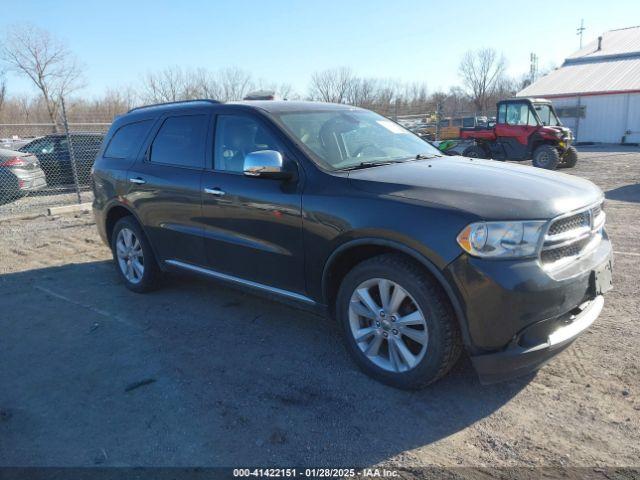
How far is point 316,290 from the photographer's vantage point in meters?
3.54

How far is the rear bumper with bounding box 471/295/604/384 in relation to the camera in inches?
109

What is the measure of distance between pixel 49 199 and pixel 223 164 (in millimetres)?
9858

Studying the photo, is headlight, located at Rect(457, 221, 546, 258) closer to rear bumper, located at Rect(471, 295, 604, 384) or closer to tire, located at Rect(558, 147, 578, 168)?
rear bumper, located at Rect(471, 295, 604, 384)

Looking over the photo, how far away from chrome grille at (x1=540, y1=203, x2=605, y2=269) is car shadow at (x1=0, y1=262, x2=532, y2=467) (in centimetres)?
90

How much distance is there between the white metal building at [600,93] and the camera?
2841cm

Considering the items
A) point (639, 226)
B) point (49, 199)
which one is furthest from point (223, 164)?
point (49, 199)

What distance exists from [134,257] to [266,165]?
99.2 inches

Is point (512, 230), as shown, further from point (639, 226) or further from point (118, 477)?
point (639, 226)

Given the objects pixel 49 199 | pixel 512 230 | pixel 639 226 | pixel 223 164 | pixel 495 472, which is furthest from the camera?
pixel 49 199

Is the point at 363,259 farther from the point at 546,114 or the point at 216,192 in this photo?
the point at 546,114

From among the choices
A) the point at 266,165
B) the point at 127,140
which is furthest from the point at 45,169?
the point at 266,165

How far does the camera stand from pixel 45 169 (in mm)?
13203

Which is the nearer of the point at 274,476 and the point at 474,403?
the point at 274,476

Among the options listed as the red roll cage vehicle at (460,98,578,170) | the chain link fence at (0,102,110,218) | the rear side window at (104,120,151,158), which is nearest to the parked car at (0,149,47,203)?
the chain link fence at (0,102,110,218)
